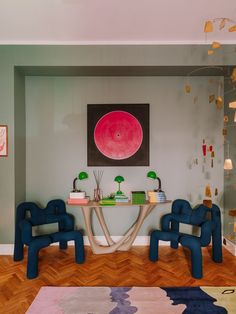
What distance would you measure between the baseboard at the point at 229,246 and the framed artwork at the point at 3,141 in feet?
10.3

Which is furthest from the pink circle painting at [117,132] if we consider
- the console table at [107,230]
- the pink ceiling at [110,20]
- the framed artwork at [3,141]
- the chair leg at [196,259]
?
the chair leg at [196,259]

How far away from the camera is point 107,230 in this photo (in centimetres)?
313

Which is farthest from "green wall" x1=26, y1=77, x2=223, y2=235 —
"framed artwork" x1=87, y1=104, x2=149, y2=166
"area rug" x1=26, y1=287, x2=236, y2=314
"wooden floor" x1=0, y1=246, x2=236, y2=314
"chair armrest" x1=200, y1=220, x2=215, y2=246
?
"area rug" x1=26, y1=287, x2=236, y2=314

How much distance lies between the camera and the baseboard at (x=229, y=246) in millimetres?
3037

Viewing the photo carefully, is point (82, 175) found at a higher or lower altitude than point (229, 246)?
higher

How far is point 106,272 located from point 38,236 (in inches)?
34.4

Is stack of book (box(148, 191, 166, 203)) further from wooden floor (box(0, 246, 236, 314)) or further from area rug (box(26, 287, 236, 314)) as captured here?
area rug (box(26, 287, 236, 314))

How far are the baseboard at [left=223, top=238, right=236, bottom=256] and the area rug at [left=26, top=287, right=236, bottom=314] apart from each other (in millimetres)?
888

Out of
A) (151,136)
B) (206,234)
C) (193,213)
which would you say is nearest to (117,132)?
(151,136)

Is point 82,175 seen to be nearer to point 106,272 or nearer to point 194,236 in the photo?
point 106,272

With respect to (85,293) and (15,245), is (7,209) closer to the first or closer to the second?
(15,245)

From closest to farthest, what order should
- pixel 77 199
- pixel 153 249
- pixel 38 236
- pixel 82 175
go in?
pixel 38 236 → pixel 153 249 → pixel 77 199 → pixel 82 175

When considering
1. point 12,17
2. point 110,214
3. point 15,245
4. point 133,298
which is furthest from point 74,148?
point 133,298

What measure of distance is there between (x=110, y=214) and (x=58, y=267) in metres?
0.98
